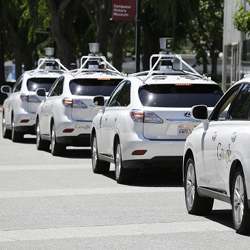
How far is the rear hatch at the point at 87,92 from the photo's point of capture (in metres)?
20.3

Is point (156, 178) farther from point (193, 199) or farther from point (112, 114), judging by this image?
point (193, 199)

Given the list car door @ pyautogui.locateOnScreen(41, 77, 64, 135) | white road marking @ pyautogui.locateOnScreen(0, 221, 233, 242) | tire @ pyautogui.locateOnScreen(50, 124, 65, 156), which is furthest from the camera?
car door @ pyautogui.locateOnScreen(41, 77, 64, 135)

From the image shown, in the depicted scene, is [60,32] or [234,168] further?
[60,32]

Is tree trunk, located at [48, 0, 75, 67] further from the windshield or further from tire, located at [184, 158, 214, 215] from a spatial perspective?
tire, located at [184, 158, 214, 215]

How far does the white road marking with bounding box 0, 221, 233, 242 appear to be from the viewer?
1035cm

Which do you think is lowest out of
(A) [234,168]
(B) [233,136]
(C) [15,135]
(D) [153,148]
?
(C) [15,135]

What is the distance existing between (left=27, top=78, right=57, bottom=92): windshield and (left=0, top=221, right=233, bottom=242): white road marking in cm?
1436

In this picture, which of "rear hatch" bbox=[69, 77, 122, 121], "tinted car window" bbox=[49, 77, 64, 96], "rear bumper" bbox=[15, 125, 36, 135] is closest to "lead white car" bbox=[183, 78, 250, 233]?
"rear hatch" bbox=[69, 77, 122, 121]

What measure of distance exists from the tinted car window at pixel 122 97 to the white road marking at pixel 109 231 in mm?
5073

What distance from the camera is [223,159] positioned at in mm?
10633

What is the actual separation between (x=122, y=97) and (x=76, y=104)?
159 inches

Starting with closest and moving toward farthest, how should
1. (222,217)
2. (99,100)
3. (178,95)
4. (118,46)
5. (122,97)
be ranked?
(222,217), (178,95), (122,97), (99,100), (118,46)

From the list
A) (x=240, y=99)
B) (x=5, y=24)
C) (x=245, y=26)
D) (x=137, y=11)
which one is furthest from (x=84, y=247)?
(x=5, y=24)

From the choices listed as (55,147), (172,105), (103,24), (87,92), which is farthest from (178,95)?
(103,24)
